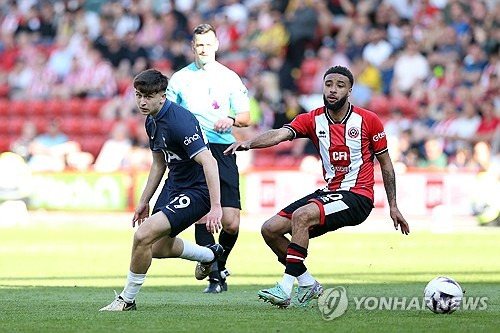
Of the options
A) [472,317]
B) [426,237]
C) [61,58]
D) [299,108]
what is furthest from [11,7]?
[472,317]

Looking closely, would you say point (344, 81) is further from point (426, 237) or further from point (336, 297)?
point (426, 237)

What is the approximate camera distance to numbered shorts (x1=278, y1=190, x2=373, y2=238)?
30.4ft

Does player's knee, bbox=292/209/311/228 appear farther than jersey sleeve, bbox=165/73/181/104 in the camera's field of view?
No

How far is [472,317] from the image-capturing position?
8375mm

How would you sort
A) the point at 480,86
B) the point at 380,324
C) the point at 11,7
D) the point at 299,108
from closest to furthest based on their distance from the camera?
the point at 380,324 < the point at 480,86 < the point at 299,108 < the point at 11,7

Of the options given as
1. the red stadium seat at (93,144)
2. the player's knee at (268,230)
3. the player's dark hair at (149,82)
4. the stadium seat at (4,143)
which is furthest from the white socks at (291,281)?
the stadium seat at (4,143)

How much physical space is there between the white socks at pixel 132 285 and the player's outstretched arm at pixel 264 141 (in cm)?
125

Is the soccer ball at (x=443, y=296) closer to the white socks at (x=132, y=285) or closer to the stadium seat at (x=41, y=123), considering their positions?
the white socks at (x=132, y=285)

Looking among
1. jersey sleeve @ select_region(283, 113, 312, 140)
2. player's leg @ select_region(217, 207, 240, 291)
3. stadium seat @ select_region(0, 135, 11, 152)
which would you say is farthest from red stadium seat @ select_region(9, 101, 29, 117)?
jersey sleeve @ select_region(283, 113, 312, 140)

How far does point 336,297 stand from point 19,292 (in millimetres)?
3153

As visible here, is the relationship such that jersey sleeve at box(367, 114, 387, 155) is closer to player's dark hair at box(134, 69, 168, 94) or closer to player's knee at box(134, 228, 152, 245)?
player's dark hair at box(134, 69, 168, 94)

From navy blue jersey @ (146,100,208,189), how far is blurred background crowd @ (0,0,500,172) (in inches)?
477

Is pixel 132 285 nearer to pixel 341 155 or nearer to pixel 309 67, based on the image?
pixel 341 155

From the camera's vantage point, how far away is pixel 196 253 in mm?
9773
